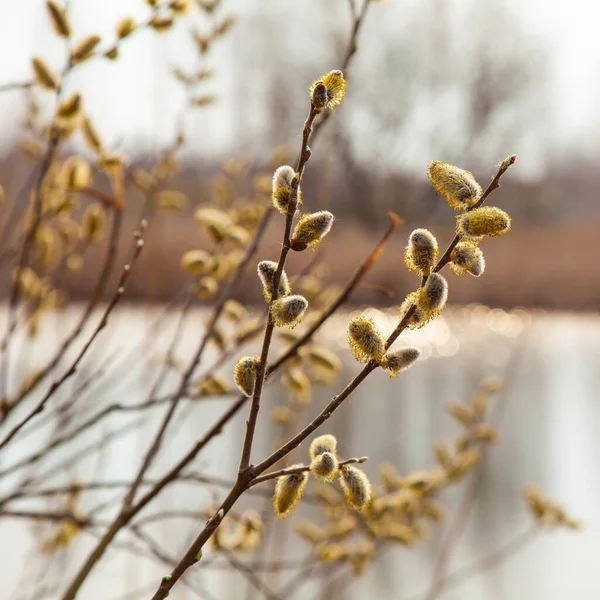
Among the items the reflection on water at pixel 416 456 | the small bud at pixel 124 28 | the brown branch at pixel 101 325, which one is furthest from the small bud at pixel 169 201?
the brown branch at pixel 101 325

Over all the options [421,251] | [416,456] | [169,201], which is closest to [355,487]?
[421,251]

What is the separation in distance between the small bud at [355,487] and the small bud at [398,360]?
2.3 inches

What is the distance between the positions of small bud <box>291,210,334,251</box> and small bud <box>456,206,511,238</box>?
0.06 meters

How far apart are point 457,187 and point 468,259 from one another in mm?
35

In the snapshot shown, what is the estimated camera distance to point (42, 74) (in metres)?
0.70

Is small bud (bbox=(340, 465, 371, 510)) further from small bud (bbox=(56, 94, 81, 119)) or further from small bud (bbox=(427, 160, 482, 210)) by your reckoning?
small bud (bbox=(56, 94, 81, 119))

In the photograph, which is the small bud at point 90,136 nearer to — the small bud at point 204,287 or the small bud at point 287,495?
the small bud at point 204,287

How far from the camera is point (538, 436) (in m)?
3.73

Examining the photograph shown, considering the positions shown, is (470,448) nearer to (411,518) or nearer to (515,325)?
(411,518)

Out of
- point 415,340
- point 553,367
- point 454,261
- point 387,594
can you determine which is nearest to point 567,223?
point 415,340

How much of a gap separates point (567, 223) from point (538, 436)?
5.29 meters

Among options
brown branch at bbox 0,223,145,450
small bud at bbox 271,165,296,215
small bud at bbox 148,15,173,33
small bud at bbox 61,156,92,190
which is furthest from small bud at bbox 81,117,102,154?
small bud at bbox 271,165,296,215

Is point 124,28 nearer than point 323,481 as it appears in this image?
No

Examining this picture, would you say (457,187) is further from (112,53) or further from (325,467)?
(112,53)
